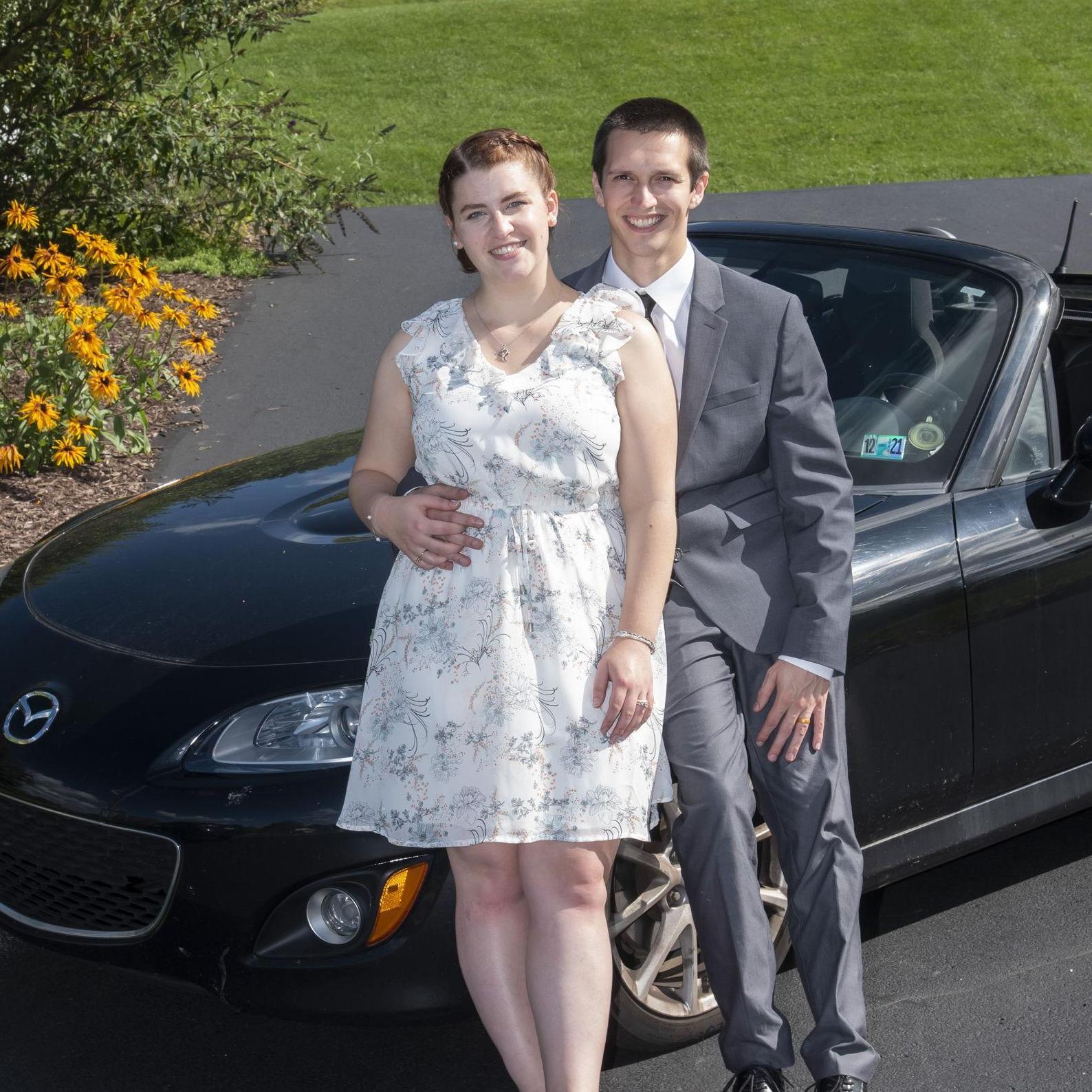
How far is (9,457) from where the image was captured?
6523 millimetres

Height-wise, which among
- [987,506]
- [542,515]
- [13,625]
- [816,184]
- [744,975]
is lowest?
[816,184]

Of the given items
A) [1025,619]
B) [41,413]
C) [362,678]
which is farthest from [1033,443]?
[41,413]

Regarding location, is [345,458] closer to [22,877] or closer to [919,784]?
[22,877]

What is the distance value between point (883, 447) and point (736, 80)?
19.7m

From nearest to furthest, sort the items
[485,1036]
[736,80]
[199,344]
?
1. [485,1036]
2. [199,344]
3. [736,80]

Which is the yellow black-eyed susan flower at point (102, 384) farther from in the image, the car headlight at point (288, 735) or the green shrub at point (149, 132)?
the green shrub at point (149, 132)

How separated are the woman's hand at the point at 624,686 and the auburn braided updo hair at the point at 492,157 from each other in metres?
0.82

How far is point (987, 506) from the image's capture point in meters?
3.29

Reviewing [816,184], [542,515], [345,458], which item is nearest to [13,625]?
[345,458]

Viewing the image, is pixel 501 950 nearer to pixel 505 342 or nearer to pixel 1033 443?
pixel 505 342

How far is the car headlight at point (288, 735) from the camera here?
2768 mm

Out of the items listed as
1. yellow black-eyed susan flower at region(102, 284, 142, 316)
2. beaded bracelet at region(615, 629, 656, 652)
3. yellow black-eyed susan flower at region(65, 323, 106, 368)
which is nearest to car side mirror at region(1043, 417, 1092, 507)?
beaded bracelet at region(615, 629, 656, 652)

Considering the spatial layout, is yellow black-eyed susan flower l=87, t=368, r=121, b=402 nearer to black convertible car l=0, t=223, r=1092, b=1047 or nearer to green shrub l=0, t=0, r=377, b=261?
black convertible car l=0, t=223, r=1092, b=1047

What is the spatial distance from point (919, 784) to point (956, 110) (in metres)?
18.5
